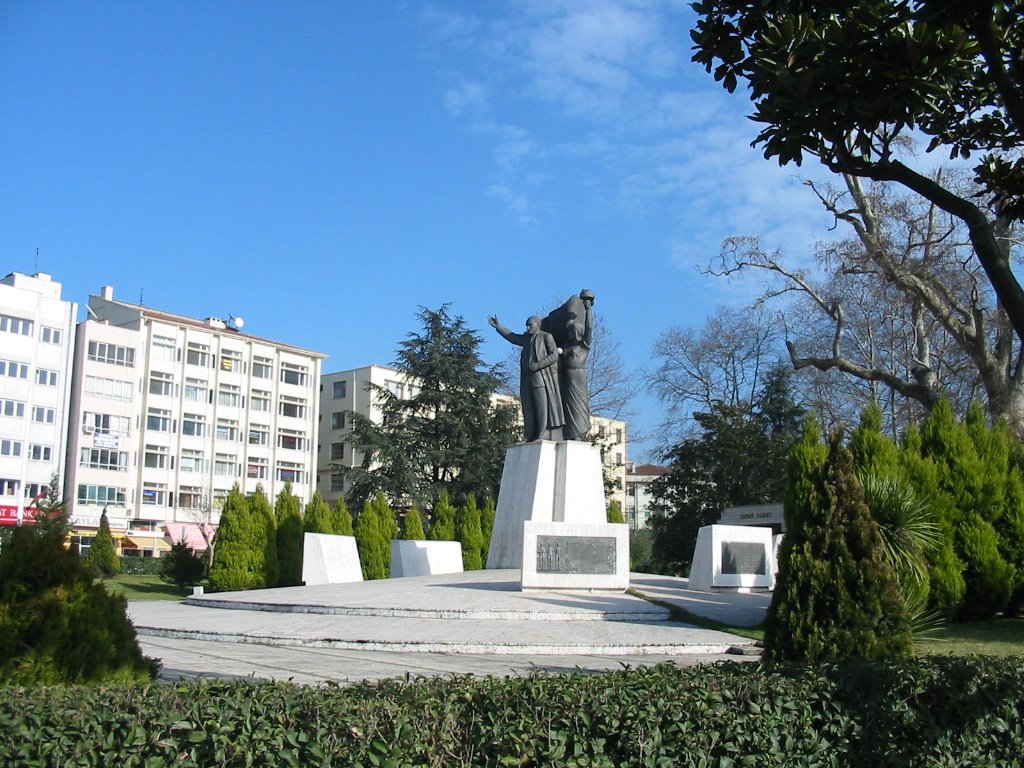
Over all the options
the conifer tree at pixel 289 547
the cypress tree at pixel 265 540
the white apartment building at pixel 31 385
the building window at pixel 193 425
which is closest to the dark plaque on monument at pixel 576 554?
the cypress tree at pixel 265 540

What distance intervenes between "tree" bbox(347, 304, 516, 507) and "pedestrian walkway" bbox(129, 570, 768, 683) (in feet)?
67.1

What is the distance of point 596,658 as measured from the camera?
10.8 meters

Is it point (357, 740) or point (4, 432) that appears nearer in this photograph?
point (357, 740)

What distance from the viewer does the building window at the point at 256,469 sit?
62.8 meters

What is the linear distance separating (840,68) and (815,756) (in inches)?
149

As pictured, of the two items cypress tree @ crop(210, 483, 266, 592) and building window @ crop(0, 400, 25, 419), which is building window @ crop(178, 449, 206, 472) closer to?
building window @ crop(0, 400, 25, 419)

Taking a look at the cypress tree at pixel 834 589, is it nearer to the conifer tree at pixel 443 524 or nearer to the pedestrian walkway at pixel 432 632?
the pedestrian walkway at pixel 432 632

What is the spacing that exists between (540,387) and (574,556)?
7111 mm

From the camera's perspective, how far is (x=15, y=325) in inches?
2039

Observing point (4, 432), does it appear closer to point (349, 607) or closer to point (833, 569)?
point (349, 607)

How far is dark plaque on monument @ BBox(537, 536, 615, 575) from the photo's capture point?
1595cm

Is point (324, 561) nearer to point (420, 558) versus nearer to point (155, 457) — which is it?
point (420, 558)


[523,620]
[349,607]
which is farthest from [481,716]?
[349,607]

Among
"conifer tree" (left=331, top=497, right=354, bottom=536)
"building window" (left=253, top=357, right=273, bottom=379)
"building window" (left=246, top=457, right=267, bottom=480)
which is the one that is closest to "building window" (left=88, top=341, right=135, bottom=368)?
"building window" (left=253, top=357, right=273, bottom=379)
